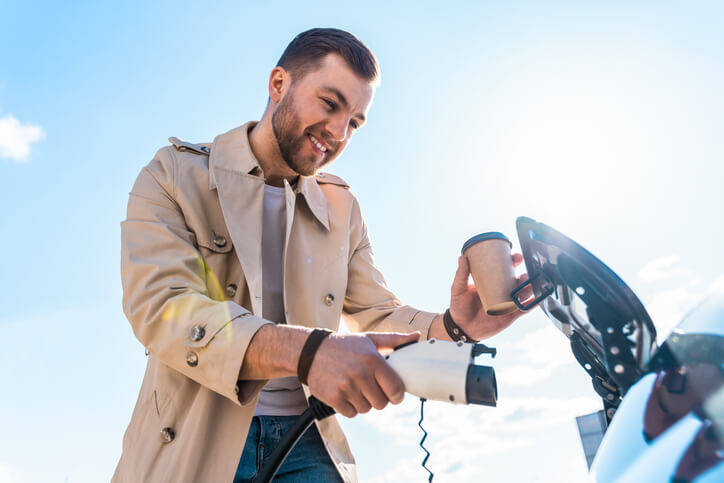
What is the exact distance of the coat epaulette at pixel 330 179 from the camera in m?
3.09

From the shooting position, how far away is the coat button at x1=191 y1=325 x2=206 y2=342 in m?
1.75

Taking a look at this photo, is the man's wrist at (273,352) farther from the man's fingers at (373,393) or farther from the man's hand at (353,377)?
the man's fingers at (373,393)

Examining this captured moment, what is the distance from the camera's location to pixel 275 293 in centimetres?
246

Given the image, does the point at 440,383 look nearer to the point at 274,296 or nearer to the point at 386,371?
the point at 386,371

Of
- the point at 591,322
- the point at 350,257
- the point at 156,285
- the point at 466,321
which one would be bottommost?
the point at 591,322

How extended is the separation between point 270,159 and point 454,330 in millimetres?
1195

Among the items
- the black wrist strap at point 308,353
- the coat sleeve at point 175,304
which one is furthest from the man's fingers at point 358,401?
the coat sleeve at point 175,304

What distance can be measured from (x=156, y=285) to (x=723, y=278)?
5.28 feet

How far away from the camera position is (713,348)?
1066 millimetres

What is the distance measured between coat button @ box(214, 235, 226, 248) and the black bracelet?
1.00 m

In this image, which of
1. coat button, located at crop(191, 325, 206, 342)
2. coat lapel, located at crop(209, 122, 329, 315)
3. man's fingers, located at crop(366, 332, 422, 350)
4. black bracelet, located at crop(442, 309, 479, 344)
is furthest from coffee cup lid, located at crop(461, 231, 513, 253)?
coat button, located at crop(191, 325, 206, 342)

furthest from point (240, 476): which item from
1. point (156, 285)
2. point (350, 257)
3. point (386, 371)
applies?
point (350, 257)

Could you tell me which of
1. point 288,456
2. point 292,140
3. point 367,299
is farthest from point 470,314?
point 292,140

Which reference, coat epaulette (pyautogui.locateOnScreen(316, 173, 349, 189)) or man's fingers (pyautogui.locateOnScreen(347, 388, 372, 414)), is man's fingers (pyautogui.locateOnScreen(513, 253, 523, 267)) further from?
coat epaulette (pyautogui.locateOnScreen(316, 173, 349, 189))
